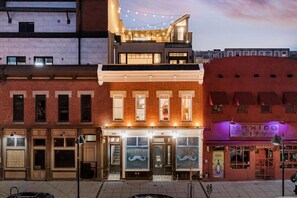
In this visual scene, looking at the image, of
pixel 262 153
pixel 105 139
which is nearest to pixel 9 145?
pixel 105 139

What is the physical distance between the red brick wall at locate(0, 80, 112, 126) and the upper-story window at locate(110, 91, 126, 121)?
38 centimetres

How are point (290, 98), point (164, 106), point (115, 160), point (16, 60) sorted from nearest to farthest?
point (290, 98), point (164, 106), point (115, 160), point (16, 60)

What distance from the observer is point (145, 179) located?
29141 millimetres

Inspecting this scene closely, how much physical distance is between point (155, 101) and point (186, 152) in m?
4.50

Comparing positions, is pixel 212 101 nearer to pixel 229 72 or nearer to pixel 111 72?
pixel 229 72

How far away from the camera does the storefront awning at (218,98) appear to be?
93.8 feet

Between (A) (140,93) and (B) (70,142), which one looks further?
(A) (140,93)

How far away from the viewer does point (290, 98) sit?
29.1 meters

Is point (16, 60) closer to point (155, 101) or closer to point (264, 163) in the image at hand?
point (155, 101)

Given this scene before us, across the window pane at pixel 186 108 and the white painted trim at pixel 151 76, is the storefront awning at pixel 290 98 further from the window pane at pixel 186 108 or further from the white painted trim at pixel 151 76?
the window pane at pixel 186 108

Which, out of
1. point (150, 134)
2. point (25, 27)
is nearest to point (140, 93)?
point (150, 134)

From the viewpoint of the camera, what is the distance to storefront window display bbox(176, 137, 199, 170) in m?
29.1

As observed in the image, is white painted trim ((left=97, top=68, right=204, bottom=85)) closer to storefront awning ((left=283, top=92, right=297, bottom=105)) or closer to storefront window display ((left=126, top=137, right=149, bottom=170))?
storefront window display ((left=126, top=137, right=149, bottom=170))

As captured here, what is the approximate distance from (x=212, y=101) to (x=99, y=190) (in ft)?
33.9
